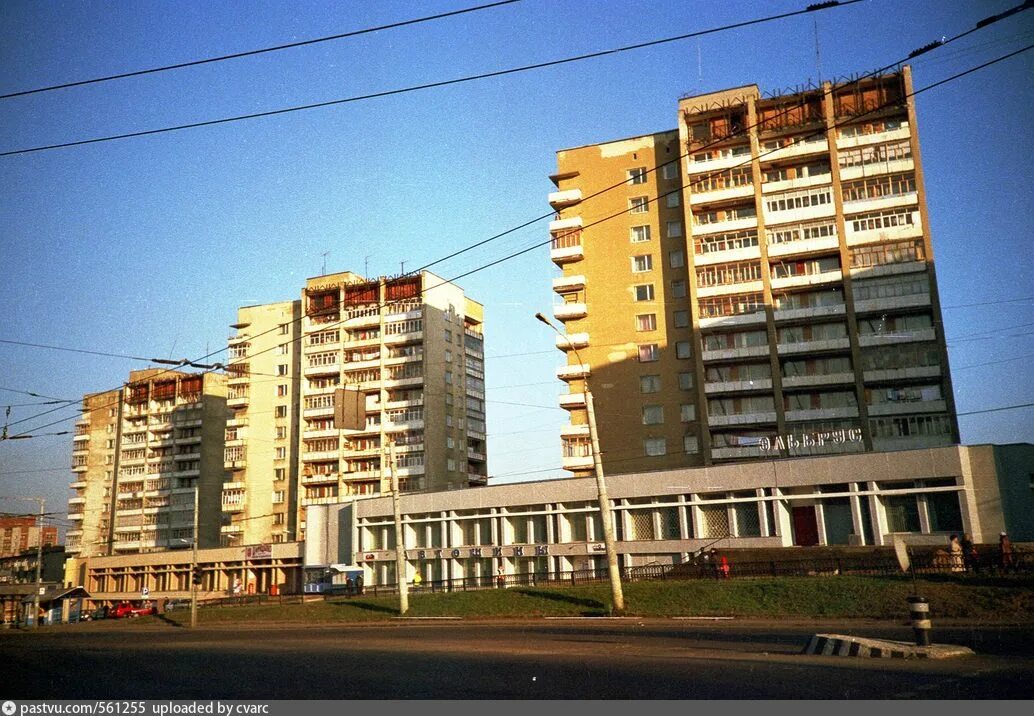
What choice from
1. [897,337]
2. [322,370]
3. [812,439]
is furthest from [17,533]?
[897,337]

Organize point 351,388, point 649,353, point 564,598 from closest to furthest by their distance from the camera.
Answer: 1. point 564,598
2. point 649,353
3. point 351,388

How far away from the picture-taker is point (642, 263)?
71.4m

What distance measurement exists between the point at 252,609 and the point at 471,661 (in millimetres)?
29904

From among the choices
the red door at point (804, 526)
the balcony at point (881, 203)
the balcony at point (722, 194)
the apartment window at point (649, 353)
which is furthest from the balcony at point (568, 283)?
the red door at point (804, 526)

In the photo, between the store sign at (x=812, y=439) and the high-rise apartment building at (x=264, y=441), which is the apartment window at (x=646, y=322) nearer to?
the store sign at (x=812, y=439)

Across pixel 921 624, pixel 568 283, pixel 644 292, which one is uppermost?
pixel 568 283

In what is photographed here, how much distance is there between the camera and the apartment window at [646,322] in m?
69.7

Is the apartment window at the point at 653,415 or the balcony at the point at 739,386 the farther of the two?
the apartment window at the point at 653,415

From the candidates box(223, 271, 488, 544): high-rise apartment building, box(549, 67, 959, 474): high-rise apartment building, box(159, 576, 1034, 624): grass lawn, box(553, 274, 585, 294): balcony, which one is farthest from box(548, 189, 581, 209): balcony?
box(159, 576, 1034, 624): grass lawn

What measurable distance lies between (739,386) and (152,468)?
254 ft

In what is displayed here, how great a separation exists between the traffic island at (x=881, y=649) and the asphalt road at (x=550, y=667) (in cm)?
34

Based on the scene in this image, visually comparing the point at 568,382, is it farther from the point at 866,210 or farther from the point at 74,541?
the point at 74,541

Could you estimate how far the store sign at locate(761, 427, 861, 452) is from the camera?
200 feet

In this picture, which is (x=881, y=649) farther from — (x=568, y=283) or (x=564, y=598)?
(x=568, y=283)
